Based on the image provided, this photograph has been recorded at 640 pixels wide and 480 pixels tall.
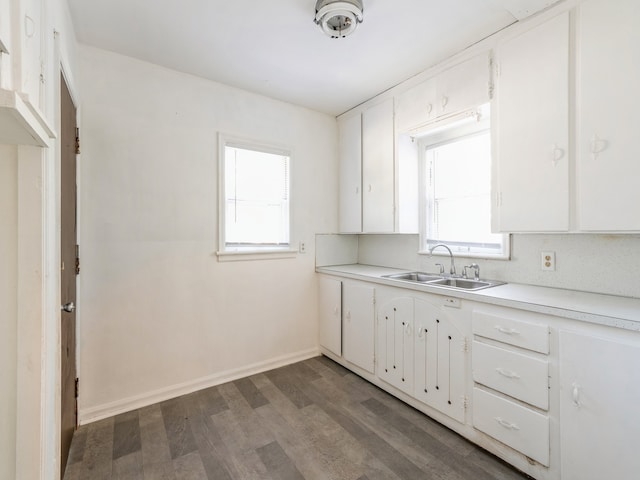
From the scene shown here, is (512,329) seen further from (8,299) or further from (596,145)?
(8,299)

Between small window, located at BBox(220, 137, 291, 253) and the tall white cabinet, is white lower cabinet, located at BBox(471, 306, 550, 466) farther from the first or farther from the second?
small window, located at BBox(220, 137, 291, 253)

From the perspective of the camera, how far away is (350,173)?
10.9 feet

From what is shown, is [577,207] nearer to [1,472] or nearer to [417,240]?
[417,240]

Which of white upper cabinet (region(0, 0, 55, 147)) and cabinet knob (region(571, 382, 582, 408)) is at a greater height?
white upper cabinet (region(0, 0, 55, 147))

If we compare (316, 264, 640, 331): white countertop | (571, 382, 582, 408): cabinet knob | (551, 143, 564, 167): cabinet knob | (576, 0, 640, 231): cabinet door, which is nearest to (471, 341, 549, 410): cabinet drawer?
(571, 382, 582, 408): cabinet knob

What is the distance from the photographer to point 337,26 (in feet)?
6.15

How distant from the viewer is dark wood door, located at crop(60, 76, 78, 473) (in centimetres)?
162

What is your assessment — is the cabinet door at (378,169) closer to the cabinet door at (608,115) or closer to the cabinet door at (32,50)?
the cabinet door at (608,115)

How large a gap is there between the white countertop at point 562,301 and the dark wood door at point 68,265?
219 centimetres

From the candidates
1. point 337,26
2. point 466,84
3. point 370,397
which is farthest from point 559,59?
point 370,397

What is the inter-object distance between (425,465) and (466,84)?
99.7 inches

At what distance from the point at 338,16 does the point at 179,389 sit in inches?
117

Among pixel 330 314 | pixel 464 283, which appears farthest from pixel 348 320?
pixel 464 283

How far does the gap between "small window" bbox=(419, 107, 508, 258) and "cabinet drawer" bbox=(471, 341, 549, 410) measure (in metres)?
0.87
